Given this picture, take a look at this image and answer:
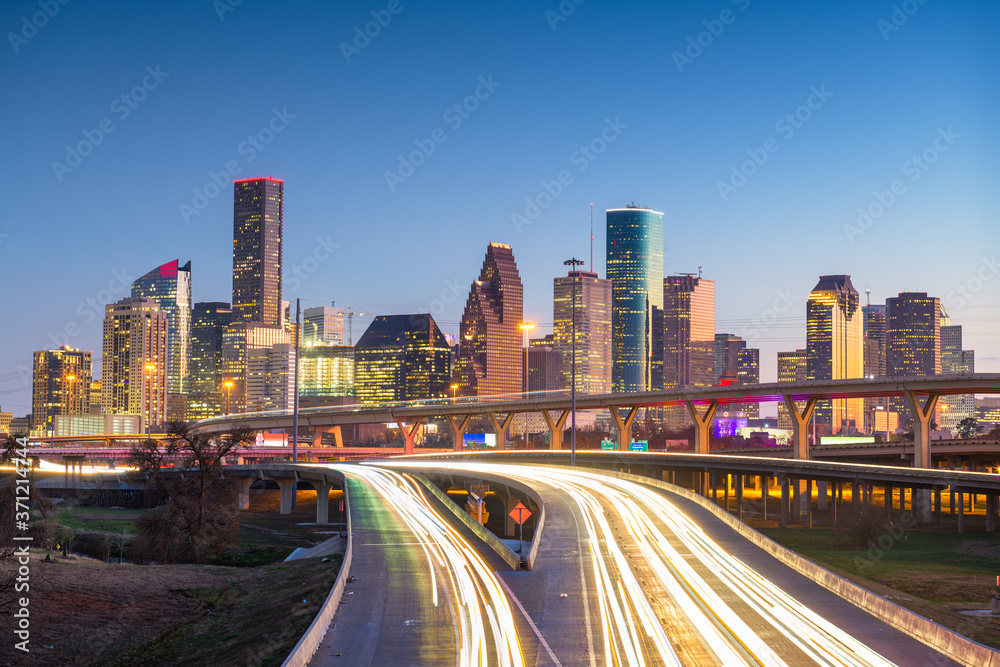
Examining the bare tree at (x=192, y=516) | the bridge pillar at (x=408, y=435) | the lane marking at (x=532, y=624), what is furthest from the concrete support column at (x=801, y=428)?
the lane marking at (x=532, y=624)

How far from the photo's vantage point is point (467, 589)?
33.1 m

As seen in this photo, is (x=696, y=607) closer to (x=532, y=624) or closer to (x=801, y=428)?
(x=532, y=624)

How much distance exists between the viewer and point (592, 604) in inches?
1200

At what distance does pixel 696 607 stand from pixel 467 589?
783cm

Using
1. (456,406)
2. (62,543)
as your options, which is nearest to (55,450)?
(456,406)

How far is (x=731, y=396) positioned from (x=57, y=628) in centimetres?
10188

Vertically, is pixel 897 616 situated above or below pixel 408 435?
above

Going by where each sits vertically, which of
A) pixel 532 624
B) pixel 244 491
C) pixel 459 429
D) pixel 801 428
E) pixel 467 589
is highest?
pixel 801 428

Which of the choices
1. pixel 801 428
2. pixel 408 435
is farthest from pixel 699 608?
pixel 408 435

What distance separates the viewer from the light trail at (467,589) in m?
25.0

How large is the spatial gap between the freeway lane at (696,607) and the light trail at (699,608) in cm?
3

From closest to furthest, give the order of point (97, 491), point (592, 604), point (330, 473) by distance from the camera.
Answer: point (592, 604) < point (330, 473) < point (97, 491)

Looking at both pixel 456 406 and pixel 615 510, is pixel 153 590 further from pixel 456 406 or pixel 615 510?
pixel 456 406

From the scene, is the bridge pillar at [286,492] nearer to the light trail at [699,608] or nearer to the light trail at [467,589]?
→ the light trail at [467,589]
